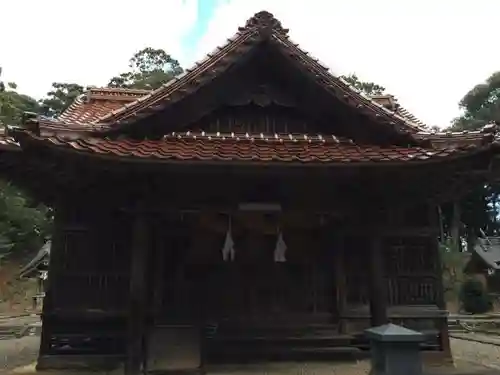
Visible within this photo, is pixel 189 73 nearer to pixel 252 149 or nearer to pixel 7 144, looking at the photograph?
pixel 252 149

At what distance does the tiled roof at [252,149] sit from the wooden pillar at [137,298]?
1.12 meters

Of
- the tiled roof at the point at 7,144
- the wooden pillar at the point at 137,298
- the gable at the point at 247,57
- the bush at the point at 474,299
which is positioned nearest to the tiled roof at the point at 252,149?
the gable at the point at 247,57

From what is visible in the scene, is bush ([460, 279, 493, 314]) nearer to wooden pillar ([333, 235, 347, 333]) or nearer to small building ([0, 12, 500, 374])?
small building ([0, 12, 500, 374])

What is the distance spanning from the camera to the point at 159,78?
4922cm

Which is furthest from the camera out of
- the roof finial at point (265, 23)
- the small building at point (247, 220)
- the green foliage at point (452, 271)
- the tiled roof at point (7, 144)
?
the green foliage at point (452, 271)

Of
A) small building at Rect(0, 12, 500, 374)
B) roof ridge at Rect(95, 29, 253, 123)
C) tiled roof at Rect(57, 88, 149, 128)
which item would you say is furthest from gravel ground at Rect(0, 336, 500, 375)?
tiled roof at Rect(57, 88, 149, 128)

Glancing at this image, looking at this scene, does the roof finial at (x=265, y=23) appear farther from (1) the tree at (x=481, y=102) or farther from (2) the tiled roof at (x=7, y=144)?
(1) the tree at (x=481, y=102)

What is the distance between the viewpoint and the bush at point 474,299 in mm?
28562

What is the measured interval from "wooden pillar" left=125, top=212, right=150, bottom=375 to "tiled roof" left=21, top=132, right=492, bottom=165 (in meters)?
1.12

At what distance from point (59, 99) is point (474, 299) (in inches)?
1928

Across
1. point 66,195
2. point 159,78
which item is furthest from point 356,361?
point 159,78

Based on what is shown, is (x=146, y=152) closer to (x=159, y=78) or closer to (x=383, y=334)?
(x=383, y=334)

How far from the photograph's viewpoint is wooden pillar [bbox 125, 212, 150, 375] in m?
6.86

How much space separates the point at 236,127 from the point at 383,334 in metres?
5.05
